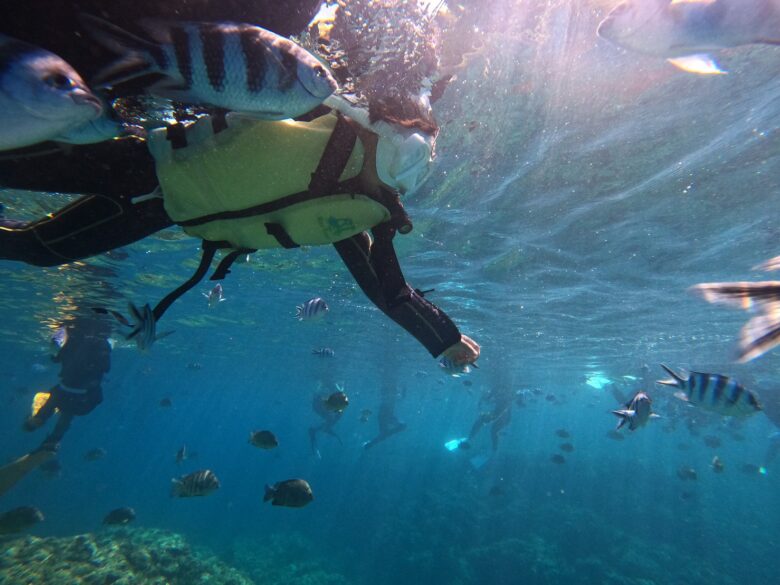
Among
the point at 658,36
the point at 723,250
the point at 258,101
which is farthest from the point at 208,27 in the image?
the point at 723,250

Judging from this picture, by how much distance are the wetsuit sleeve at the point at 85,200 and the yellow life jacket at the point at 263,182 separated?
628mm

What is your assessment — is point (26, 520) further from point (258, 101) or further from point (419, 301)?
point (258, 101)

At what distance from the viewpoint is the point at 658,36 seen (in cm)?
194

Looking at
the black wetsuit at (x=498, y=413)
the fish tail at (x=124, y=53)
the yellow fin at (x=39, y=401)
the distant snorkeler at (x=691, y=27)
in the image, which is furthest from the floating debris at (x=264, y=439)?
the black wetsuit at (x=498, y=413)

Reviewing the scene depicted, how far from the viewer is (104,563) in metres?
12.5

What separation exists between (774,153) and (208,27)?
12585 mm

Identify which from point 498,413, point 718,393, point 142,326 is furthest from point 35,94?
point 498,413

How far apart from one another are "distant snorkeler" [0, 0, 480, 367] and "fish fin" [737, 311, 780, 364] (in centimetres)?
231

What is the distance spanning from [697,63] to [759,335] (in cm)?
137

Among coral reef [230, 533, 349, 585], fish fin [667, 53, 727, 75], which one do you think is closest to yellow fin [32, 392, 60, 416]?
coral reef [230, 533, 349, 585]

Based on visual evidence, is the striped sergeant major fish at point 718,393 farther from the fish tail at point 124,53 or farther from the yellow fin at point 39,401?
the yellow fin at point 39,401

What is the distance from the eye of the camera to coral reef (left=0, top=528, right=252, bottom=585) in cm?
1127

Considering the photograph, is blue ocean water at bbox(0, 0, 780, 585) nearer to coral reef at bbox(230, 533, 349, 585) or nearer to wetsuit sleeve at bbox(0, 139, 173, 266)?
coral reef at bbox(230, 533, 349, 585)

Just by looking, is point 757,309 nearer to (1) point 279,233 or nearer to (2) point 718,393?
(1) point 279,233
